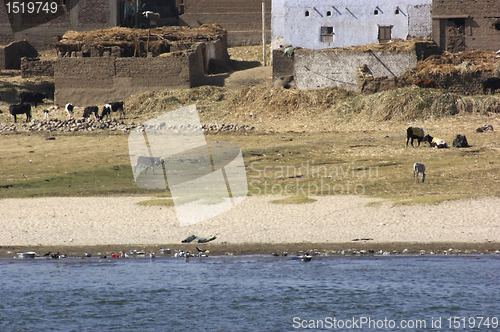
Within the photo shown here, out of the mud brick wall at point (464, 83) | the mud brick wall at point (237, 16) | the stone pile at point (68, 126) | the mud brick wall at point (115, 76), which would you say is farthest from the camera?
the mud brick wall at point (237, 16)

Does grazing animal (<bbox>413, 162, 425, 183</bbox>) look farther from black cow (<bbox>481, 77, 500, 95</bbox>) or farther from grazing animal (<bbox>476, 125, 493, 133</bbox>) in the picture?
black cow (<bbox>481, 77, 500, 95</bbox>)

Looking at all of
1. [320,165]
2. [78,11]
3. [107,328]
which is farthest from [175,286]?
[78,11]

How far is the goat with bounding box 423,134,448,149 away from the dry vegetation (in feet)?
0.99

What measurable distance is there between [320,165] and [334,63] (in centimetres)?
1162

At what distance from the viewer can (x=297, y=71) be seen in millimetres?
31781

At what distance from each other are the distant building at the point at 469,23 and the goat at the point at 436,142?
44.7ft

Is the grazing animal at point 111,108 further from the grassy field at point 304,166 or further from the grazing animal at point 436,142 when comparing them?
the grazing animal at point 436,142

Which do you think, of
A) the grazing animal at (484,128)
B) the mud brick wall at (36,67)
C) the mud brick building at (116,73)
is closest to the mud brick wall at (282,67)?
the mud brick building at (116,73)

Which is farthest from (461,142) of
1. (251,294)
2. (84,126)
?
(84,126)

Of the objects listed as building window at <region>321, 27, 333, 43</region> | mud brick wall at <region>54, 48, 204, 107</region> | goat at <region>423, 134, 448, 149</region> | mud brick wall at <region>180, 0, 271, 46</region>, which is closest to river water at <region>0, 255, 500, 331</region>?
goat at <region>423, 134, 448, 149</region>

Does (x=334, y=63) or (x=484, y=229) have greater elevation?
(x=334, y=63)

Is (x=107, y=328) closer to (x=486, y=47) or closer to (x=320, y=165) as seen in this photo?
(x=320, y=165)

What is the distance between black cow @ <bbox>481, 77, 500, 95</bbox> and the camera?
92.4 ft

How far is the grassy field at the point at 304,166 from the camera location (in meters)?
18.1
